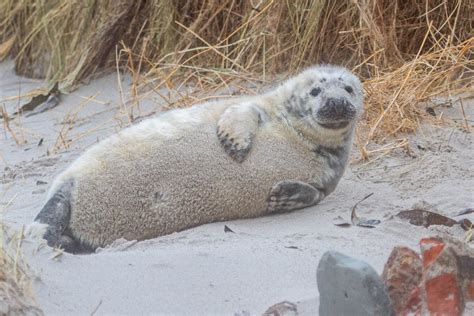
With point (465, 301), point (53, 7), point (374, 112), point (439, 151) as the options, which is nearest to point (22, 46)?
point (53, 7)

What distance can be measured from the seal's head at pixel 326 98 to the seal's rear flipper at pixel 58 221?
1.12 meters

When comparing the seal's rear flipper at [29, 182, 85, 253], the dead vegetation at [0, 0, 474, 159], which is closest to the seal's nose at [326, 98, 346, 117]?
the dead vegetation at [0, 0, 474, 159]

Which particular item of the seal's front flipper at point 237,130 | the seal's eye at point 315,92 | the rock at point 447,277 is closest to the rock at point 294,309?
the rock at point 447,277

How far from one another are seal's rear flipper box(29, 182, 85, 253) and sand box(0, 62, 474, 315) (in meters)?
0.15

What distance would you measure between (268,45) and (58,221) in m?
2.67

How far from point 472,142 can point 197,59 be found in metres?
2.17

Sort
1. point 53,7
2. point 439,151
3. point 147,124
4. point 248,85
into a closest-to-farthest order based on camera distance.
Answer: point 147,124 < point 439,151 < point 248,85 < point 53,7

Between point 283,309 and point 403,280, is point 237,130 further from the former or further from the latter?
point 403,280

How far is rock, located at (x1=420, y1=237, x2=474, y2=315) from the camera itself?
3125 millimetres

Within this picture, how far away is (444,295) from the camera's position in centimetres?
315

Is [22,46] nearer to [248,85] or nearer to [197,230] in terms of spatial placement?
[248,85]

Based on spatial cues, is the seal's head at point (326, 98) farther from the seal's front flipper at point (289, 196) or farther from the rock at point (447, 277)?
the rock at point (447, 277)

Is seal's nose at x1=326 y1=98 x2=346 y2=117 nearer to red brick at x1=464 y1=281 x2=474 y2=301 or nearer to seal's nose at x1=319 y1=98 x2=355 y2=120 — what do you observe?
seal's nose at x1=319 y1=98 x2=355 y2=120

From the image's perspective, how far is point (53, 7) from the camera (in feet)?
25.2
